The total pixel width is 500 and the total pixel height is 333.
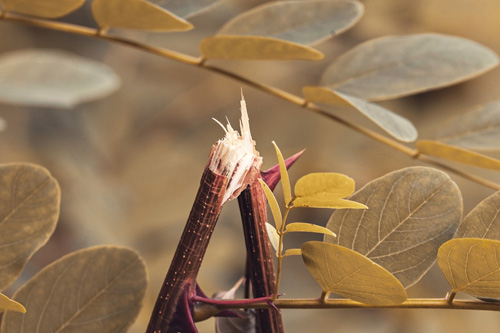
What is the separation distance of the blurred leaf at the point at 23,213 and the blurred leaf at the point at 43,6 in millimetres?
82

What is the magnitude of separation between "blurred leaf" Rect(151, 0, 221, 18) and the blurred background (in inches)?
18.7

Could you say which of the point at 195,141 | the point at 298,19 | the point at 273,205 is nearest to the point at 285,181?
the point at 273,205

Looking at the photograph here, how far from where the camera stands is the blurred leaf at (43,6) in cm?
20

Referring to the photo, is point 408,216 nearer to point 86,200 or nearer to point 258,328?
point 258,328

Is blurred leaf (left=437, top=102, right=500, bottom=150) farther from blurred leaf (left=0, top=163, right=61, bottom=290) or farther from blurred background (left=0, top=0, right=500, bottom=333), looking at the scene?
blurred background (left=0, top=0, right=500, bottom=333)

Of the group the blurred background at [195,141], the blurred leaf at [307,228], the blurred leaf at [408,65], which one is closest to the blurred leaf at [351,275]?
the blurred leaf at [307,228]

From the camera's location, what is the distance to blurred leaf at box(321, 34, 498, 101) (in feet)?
0.70

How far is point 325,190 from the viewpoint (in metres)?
0.12

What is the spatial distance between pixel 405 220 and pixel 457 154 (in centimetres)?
7

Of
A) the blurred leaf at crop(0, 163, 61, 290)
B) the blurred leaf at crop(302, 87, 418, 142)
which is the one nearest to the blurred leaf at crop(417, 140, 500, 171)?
the blurred leaf at crop(302, 87, 418, 142)

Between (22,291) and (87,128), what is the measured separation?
71 cm

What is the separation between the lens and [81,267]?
14 centimetres

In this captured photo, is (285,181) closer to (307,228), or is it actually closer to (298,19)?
(307,228)

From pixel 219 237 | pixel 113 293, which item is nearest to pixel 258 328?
pixel 113 293
